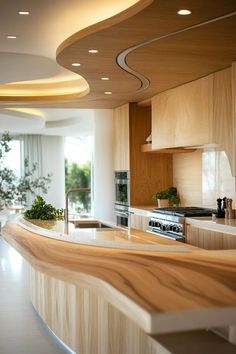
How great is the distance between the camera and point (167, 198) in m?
7.93

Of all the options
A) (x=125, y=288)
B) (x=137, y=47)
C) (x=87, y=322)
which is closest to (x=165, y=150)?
(x=137, y=47)

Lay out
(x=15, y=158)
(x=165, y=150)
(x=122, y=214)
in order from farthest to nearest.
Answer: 1. (x=15, y=158)
2. (x=122, y=214)
3. (x=165, y=150)

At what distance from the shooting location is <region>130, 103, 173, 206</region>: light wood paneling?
8320 mm

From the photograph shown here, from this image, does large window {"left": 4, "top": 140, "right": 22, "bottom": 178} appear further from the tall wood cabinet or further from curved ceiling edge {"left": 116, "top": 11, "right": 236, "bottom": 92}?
curved ceiling edge {"left": 116, "top": 11, "right": 236, "bottom": 92}

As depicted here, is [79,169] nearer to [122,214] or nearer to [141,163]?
[122,214]

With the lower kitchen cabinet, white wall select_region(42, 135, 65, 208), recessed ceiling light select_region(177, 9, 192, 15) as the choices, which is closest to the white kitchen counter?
the lower kitchen cabinet

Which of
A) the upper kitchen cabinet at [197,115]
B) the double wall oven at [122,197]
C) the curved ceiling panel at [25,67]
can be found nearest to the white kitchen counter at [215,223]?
the upper kitchen cabinet at [197,115]

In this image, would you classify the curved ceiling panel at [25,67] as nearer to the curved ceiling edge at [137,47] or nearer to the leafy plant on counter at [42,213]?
the curved ceiling edge at [137,47]

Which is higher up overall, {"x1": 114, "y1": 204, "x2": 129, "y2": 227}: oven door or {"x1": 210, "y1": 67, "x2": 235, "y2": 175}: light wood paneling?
{"x1": 210, "y1": 67, "x2": 235, "y2": 175}: light wood paneling

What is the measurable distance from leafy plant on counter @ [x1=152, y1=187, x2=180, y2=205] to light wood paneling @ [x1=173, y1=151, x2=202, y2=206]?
3.2 inches

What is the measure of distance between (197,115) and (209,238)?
1.45m

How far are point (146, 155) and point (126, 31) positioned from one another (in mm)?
4297

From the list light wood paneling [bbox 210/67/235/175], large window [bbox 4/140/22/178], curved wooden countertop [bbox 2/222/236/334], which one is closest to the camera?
curved wooden countertop [bbox 2/222/236/334]

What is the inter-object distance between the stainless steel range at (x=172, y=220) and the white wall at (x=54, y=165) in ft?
28.3
